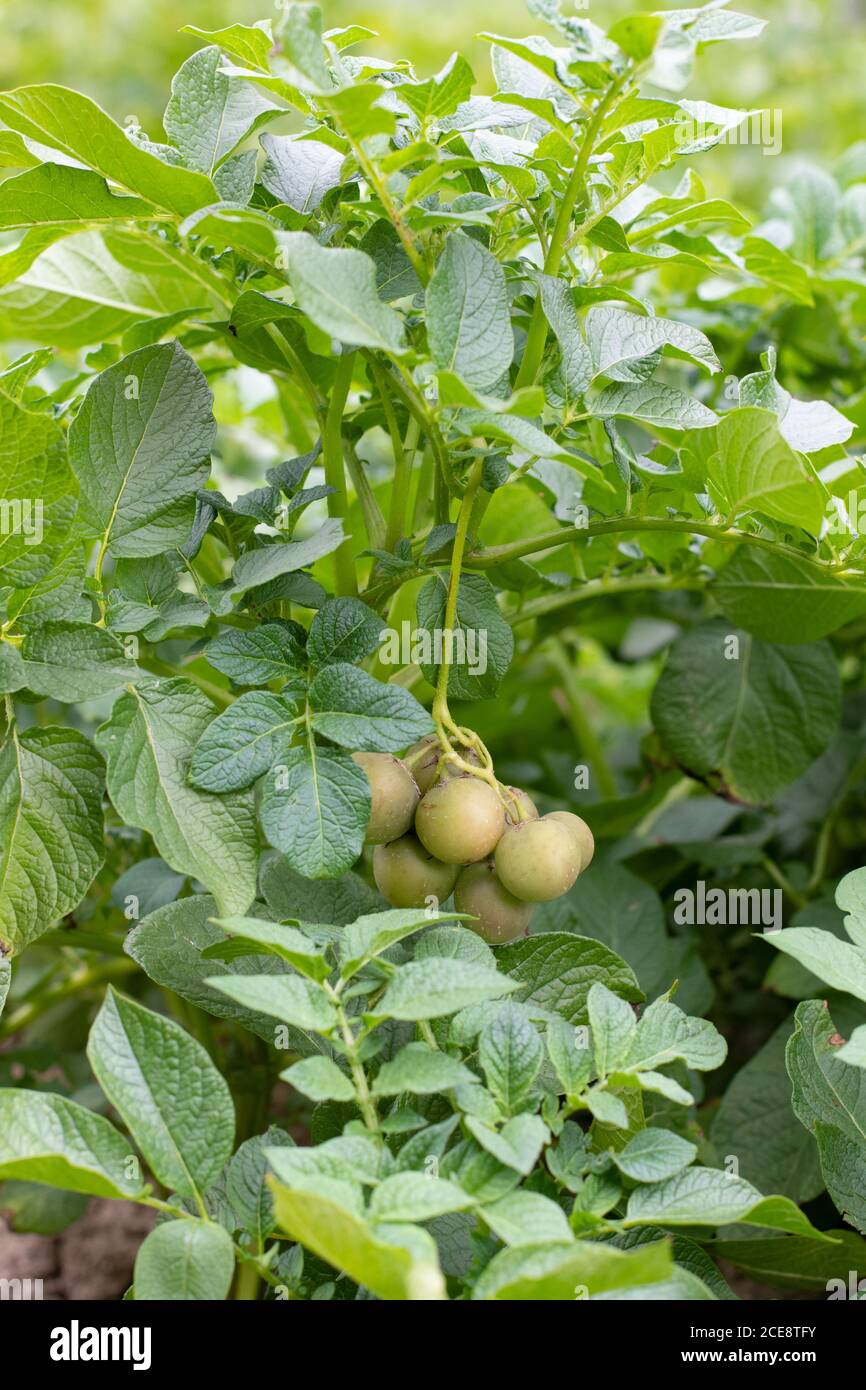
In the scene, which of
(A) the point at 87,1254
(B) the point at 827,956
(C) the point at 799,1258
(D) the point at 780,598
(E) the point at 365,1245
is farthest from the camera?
(A) the point at 87,1254

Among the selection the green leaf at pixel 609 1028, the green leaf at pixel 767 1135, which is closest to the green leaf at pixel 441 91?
the green leaf at pixel 609 1028

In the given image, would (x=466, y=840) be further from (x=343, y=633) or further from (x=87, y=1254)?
(x=87, y=1254)

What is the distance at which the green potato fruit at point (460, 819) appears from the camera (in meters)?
0.47

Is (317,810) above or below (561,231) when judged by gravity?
below

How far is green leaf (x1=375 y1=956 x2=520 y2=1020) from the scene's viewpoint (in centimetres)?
39

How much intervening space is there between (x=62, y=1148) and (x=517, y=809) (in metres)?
0.21

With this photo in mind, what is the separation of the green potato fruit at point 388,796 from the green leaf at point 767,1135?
26cm

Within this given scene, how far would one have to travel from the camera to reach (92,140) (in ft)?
1.63

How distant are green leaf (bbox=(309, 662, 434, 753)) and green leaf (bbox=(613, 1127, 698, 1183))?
16cm

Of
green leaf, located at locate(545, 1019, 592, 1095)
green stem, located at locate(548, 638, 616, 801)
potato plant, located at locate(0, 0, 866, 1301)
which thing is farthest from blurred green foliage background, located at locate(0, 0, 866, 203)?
green leaf, located at locate(545, 1019, 592, 1095)

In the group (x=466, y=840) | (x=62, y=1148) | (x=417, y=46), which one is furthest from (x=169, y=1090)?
(x=417, y=46)

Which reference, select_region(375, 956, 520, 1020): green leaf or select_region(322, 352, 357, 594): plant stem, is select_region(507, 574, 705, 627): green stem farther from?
select_region(375, 956, 520, 1020): green leaf
